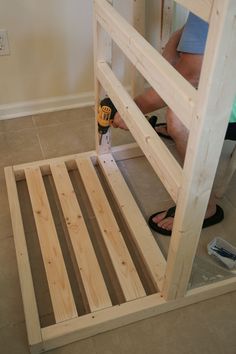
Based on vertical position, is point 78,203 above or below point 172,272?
below

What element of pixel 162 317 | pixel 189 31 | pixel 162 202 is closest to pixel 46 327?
pixel 162 317

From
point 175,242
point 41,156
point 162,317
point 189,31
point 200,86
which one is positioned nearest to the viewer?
point 200,86


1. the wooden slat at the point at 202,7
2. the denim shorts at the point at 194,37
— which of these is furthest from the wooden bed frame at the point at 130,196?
the denim shorts at the point at 194,37

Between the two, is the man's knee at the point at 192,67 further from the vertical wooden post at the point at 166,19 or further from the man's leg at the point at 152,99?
the vertical wooden post at the point at 166,19

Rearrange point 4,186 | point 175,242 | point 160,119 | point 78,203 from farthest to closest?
point 160,119 → point 4,186 → point 78,203 → point 175,242

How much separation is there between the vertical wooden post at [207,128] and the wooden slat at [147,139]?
52 mm

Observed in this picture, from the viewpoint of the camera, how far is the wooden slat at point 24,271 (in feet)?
3.01

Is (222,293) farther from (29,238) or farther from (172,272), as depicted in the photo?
(29,238)

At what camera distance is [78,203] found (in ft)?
4.34

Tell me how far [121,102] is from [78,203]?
0.44 meters

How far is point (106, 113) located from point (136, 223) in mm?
399

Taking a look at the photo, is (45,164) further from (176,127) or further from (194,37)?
(194,37)

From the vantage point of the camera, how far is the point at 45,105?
1829mm

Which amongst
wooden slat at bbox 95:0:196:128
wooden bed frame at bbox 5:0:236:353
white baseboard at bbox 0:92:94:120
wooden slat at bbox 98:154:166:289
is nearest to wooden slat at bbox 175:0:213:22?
wooden bed frame at bbox 5:0:236:353
